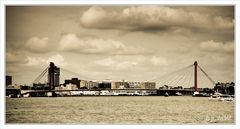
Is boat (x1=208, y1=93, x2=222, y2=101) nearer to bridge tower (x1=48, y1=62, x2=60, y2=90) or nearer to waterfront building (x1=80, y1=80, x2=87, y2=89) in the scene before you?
waterfront building (x1=80, y1=80, x2=87, y2=89)

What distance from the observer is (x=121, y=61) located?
682cm

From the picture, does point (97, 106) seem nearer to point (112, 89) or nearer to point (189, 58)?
point (112, 89)

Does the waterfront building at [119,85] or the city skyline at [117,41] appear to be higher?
the city skyline at [117,41]

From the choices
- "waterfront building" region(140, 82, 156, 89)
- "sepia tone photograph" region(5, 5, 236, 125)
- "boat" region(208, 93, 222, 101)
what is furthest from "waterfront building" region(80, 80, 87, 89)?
"boat" region(208, 93, 222, 101)

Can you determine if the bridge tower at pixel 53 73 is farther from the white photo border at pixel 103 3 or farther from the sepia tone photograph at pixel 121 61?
the white photo border at pixel 103 3

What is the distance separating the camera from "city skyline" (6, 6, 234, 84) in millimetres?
6754

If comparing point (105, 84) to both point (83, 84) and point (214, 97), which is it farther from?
point (214, 97)

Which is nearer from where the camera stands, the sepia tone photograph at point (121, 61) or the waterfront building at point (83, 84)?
the sepia tone photograph at point (121, 61)

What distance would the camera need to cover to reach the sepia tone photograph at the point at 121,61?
6742 mm

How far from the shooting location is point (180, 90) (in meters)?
6.89

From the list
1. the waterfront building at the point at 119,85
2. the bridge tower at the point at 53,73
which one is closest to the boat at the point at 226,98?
the waterfront building at the point at 119,85
